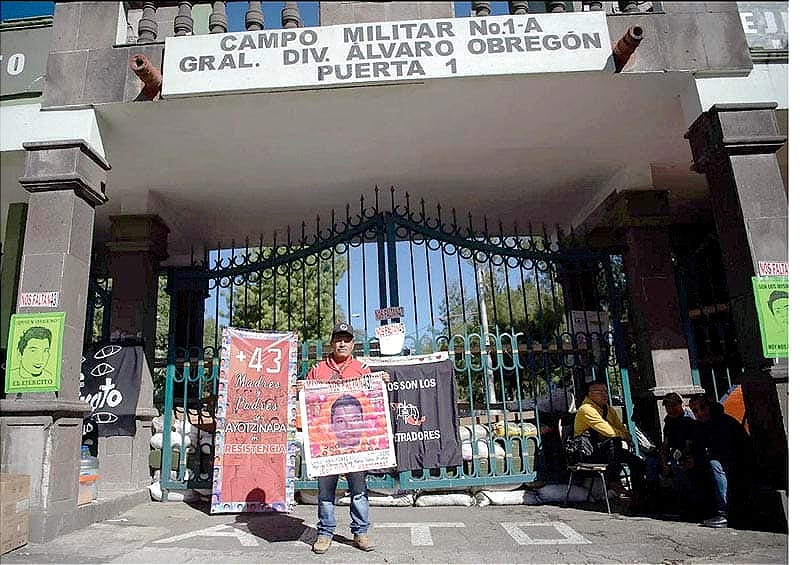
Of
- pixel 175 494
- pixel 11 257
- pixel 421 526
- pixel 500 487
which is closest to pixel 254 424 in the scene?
pixel 175 494

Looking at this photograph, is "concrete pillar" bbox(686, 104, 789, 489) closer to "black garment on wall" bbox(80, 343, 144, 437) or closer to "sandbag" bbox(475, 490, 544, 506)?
"sandbag" bbox(475, 490, 544, 506)

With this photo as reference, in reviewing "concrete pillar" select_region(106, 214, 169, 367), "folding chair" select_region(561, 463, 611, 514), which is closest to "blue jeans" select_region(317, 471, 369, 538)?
"folding chair" select_region(561, 463, 611, 514)

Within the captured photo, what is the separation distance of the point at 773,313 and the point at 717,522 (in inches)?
72.4

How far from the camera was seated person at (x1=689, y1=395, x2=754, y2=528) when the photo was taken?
488 centimetres

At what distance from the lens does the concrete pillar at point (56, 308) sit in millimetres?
4645

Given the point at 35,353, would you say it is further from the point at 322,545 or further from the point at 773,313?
the point at 773,313

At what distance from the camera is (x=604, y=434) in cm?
589

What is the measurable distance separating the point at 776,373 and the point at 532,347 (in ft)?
8.73

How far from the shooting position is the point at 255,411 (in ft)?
20.9

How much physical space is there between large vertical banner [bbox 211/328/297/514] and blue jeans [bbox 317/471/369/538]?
6.24ft
